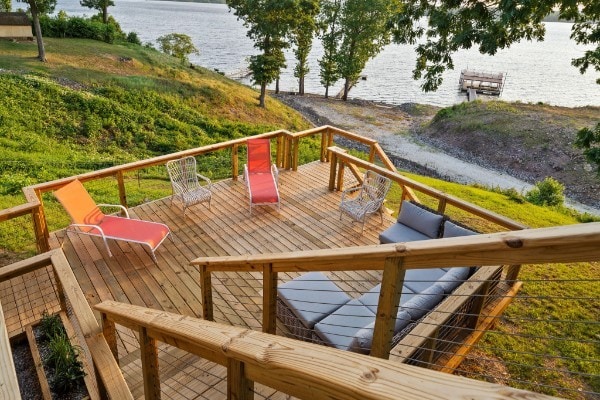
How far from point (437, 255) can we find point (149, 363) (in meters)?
1.52

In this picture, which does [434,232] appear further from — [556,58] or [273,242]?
[556,58]

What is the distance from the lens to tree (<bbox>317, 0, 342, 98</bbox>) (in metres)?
31.1

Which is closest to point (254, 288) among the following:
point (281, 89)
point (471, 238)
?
point (471, 238)

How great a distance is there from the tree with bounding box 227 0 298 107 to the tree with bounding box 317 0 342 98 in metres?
9.04

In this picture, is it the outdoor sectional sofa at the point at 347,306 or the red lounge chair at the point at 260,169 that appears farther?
the red lounge chair at the point at 260,169

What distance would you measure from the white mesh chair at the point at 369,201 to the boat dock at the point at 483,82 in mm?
38460

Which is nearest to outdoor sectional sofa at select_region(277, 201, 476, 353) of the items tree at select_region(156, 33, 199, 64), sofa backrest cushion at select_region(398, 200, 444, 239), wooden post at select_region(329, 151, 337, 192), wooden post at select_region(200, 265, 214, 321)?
sofa backrest cushion at select_region(398, 200, 444, 239)

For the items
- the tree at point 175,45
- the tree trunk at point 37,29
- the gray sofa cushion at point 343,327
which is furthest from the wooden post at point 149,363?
the tree at point 175,45

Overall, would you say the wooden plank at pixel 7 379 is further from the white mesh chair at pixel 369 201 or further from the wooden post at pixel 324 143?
the wooden post at pixel 324 143

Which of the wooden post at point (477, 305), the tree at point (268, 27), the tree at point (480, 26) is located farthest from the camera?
the tree at point (268, 27)

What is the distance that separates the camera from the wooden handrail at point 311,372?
82cm

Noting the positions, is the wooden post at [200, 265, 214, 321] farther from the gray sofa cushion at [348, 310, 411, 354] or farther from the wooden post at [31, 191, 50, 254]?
the wooden post at [31, 191, 50, 254]

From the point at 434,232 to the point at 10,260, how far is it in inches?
225

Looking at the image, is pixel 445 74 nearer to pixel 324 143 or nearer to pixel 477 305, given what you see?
pixel 324 143
